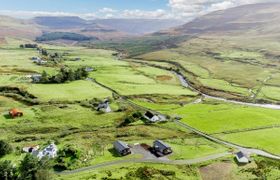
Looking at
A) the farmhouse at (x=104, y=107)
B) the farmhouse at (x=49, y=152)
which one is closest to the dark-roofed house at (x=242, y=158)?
the farmhouse at (x=49, y=152)

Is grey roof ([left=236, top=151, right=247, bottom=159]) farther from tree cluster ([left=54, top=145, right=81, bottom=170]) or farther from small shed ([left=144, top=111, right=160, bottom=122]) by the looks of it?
tree cluster ([left=54, top=145, right=81, bottom=170])

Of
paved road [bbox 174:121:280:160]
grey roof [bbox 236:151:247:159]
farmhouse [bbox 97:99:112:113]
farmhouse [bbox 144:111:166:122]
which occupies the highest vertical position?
farmhouse [bbox 97:99:112:113]

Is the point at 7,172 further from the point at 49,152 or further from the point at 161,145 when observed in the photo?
the point at 161,145

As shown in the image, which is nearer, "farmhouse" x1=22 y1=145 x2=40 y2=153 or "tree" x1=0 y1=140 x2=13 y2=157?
"tree" x1=0 y1=140 x2=13 y2=157

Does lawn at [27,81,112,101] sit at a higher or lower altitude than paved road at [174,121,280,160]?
higher

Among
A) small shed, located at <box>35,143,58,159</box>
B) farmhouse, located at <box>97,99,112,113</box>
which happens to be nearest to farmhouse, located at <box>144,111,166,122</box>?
farmhouse, located at <box>97,99,112,113</box>

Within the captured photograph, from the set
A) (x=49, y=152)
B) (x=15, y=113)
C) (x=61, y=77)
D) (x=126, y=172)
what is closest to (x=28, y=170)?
(x=49, y=152)

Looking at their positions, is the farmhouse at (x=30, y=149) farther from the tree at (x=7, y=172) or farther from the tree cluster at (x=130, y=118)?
the tree cluster at (x=130, y=118)

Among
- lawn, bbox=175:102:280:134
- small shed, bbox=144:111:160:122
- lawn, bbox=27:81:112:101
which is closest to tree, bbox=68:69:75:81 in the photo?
lawn, bbox=27:81:112:101

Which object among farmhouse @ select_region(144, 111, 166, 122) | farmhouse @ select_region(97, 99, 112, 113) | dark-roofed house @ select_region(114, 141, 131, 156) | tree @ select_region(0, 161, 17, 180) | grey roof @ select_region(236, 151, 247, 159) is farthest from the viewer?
farmhouse @ select_region(97, 99, 112, 113)

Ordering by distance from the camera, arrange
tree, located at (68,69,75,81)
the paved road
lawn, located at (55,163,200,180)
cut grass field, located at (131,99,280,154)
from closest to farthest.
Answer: lawn, located at (55,163,200,180), the paved road, cut grass field, located at (131,99,280,154), tree, located at (68,69,75,81)
